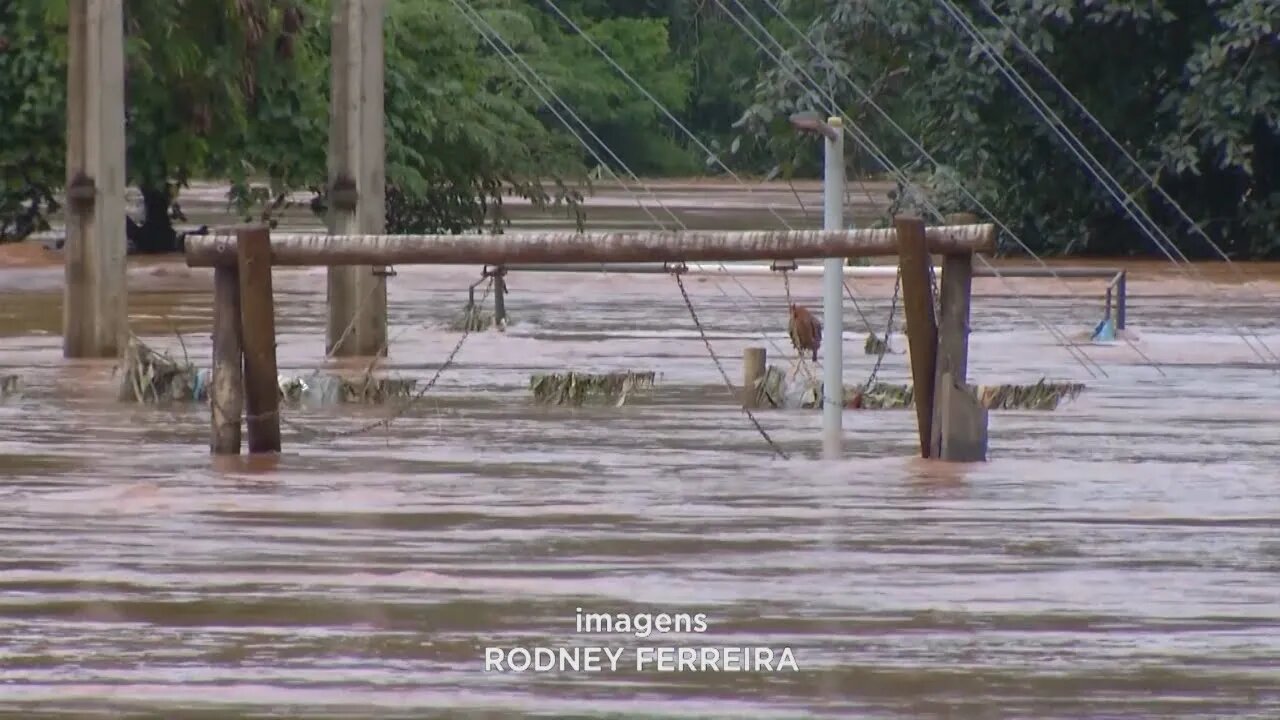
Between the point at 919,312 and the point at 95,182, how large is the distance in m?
8.06

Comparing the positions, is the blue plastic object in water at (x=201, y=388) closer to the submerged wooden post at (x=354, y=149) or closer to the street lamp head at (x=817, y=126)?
the submerged wooden post at (x=354, y=149)

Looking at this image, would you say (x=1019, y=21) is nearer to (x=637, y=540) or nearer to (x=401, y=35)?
(x=401, y=35)

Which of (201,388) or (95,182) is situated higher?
(95,182)

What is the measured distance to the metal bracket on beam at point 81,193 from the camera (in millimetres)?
19312

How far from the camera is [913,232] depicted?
13.0m

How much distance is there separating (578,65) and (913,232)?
184ft

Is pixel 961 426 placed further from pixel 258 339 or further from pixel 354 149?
pixel 354 149

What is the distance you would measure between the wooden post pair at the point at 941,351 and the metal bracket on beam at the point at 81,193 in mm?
7848

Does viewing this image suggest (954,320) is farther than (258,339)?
No

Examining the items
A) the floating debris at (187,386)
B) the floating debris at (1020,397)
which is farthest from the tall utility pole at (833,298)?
the floating debris at (187,386)

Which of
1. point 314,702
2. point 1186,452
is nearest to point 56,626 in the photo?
point 314,702

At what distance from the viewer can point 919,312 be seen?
13273mm

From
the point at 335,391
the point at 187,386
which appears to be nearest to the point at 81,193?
the point at 187,386

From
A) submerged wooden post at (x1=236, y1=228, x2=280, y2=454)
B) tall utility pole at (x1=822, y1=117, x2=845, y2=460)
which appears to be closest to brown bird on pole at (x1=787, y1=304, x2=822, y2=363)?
tall utility pole at (x1=822, y1=117, x2=845, y2=460)
